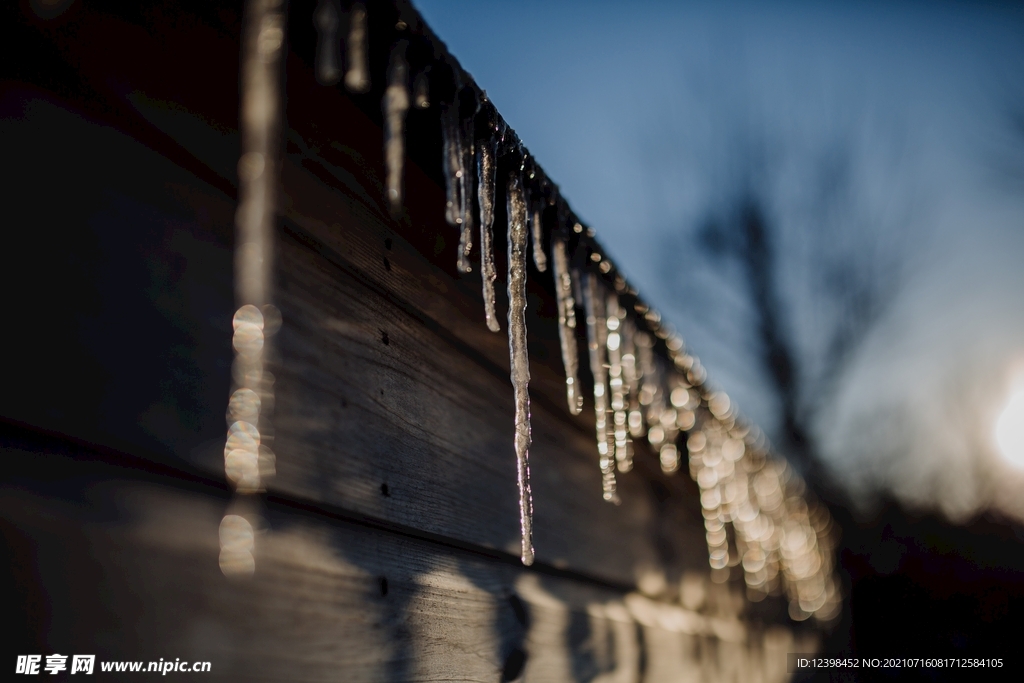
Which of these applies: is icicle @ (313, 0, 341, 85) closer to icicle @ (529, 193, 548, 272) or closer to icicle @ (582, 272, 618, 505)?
icicle @ (529, 193, 548, 272)

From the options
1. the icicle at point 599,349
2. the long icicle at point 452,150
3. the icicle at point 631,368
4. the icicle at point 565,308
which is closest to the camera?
the long icicle at point 452,150

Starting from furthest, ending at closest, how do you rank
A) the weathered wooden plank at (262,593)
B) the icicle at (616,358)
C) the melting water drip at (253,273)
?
1. the icicle at (616,358)
2. the melting water drip at (253,273)
3. the weathered wooden plank at (262,593)

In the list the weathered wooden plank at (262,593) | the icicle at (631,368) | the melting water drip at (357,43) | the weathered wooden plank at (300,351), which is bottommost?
the weathered wooden plank at (262,593)

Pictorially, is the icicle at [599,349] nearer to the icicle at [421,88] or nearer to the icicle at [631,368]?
the icicle at [631,368]

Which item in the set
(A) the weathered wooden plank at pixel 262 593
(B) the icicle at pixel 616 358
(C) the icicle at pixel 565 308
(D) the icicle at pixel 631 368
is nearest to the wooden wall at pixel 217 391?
(A) the weathered wooden plank at pixel 262 593

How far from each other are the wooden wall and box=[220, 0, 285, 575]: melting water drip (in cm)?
2

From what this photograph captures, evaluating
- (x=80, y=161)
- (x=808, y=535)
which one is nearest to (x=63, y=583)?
(x=80, y=161)

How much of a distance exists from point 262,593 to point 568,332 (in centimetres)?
123

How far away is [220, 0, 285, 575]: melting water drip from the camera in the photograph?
3.04 feet

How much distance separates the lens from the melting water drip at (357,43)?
0.99 meters

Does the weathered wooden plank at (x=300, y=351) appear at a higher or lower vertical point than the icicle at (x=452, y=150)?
lower

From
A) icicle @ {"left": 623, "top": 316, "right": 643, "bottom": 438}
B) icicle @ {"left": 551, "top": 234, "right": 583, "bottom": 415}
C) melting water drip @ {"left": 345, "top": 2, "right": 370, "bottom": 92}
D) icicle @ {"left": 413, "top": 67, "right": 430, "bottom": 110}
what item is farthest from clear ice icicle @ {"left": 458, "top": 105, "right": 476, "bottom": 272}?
icicle @ {"left": 623, "top": 316, "right": 643, "bottom": 438}

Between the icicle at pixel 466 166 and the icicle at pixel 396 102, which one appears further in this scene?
the icicle at pixel 466 166

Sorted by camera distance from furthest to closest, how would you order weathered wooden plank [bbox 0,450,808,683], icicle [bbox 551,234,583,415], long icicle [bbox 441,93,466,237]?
icicle [bbox 551,234,583,415] < long icicle [bbox 441,93,466,237] < weathered wooden plank [bbox 0,450,808,683]
